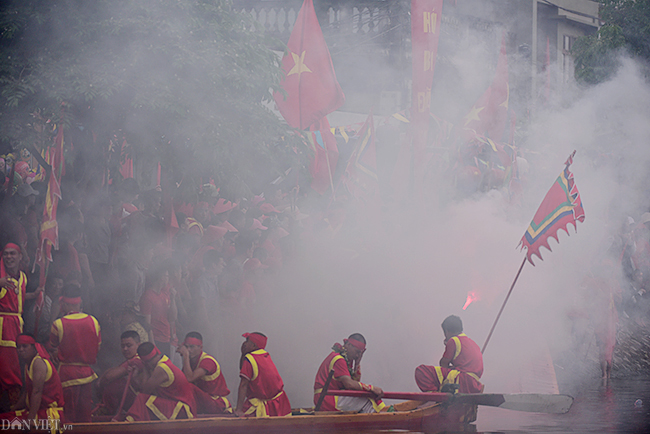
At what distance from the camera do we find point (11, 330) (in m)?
5.93

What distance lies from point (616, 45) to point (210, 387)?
44.7 ft

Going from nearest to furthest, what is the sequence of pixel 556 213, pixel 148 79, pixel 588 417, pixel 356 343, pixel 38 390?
pixel 38 390 → pixel 356 343 → pixel 148 79 → pixel 556 213 → pixel 588 417

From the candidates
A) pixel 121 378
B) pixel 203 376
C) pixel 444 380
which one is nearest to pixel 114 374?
pixel 121 378

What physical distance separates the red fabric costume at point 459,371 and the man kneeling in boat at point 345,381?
1.99ft

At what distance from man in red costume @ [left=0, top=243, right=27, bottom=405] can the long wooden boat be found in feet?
2.98

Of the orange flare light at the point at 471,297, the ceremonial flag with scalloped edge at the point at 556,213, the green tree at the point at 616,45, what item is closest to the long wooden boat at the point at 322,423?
the ceremonial flag with scalloped edge at the point at 556,213

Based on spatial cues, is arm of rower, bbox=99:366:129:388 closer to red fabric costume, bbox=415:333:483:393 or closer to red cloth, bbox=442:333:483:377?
red fabric costume, bbox=415:333:483:393

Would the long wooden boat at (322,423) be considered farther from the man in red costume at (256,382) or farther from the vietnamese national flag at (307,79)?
the vietnamese national flag at (307,79)

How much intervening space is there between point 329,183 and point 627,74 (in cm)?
888

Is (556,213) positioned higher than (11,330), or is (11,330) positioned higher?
(556,213)

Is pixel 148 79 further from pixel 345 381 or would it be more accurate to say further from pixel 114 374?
pixel 345 381

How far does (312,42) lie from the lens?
10188mm

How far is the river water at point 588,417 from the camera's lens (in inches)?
280

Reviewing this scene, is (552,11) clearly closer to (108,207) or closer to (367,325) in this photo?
(367,325)
